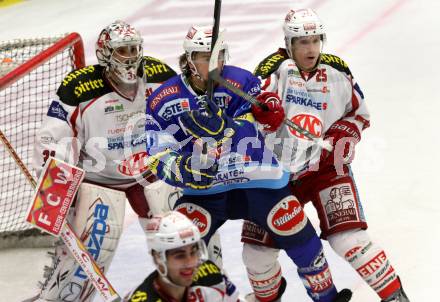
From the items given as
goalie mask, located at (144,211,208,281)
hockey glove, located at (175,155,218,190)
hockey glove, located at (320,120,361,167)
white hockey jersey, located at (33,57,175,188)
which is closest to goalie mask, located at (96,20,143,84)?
white hockey jersey, located at (33,57,175,188)

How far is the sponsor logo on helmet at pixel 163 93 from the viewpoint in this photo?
20.5ft

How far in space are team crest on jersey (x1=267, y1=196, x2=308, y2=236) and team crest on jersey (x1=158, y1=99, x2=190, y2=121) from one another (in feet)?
2.18

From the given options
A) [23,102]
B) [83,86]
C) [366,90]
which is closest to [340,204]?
[83,86]

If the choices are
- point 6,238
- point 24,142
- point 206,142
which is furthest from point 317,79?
point 24,142

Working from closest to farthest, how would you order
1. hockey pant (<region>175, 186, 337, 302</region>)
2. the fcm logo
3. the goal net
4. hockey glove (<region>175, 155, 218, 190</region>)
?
1. hockey glove (<region>175, 155, 218, 190</region>)
2. hockey pant (<region>175, 186, 337, 302</region>)
3. the fcm logo
4. the goal net

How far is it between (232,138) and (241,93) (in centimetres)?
24

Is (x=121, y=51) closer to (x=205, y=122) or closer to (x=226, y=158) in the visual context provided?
(x=226, y=158)

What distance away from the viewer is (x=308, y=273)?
21.3 feet

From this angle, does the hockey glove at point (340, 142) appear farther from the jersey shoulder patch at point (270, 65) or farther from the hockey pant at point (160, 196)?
the hockey pant at point (160, 196)

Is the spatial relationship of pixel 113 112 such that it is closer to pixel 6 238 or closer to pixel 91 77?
pixel 91 77

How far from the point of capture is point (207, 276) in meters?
5.57

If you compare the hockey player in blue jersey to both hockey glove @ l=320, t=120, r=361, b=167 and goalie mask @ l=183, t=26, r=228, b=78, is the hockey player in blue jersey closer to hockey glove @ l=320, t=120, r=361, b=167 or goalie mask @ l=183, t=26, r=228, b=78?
goalie mask @ l=183, t=26, r=228, b=78

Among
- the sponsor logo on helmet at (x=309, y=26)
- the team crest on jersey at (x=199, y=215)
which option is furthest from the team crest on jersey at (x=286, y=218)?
the sponsor logo on helmet at (x=309, y=26)

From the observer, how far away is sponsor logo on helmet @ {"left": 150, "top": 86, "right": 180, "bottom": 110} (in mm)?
6258
